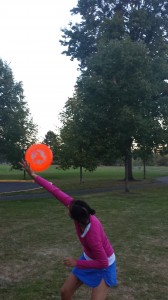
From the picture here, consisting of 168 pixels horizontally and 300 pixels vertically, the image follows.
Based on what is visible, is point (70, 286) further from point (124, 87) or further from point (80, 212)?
point (124, 87)

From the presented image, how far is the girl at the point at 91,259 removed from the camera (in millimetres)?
3525

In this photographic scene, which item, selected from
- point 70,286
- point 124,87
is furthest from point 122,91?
point 70,286

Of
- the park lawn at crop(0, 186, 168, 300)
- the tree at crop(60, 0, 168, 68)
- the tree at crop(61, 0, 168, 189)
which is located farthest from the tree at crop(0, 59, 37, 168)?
the park lawn at crop(0, 186, 168, 300)

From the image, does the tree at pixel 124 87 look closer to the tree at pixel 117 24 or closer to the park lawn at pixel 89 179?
the tree at pixel 117 24

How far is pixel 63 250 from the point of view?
830 cm

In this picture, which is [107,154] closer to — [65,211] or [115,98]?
[115,98]

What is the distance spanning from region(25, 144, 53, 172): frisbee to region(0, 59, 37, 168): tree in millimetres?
27367

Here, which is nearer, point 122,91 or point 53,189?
point 53,189

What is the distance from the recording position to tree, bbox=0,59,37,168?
105ft

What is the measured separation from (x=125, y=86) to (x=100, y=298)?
643 inches

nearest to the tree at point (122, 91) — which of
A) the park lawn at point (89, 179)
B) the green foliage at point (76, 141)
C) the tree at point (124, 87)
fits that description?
the tree at point (124, 87)

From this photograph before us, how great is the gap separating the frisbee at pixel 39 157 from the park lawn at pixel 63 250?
2.14m

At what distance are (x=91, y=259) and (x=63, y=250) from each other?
478cm

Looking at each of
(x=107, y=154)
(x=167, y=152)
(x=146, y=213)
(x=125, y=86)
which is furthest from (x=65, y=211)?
(x=167, y=152)
